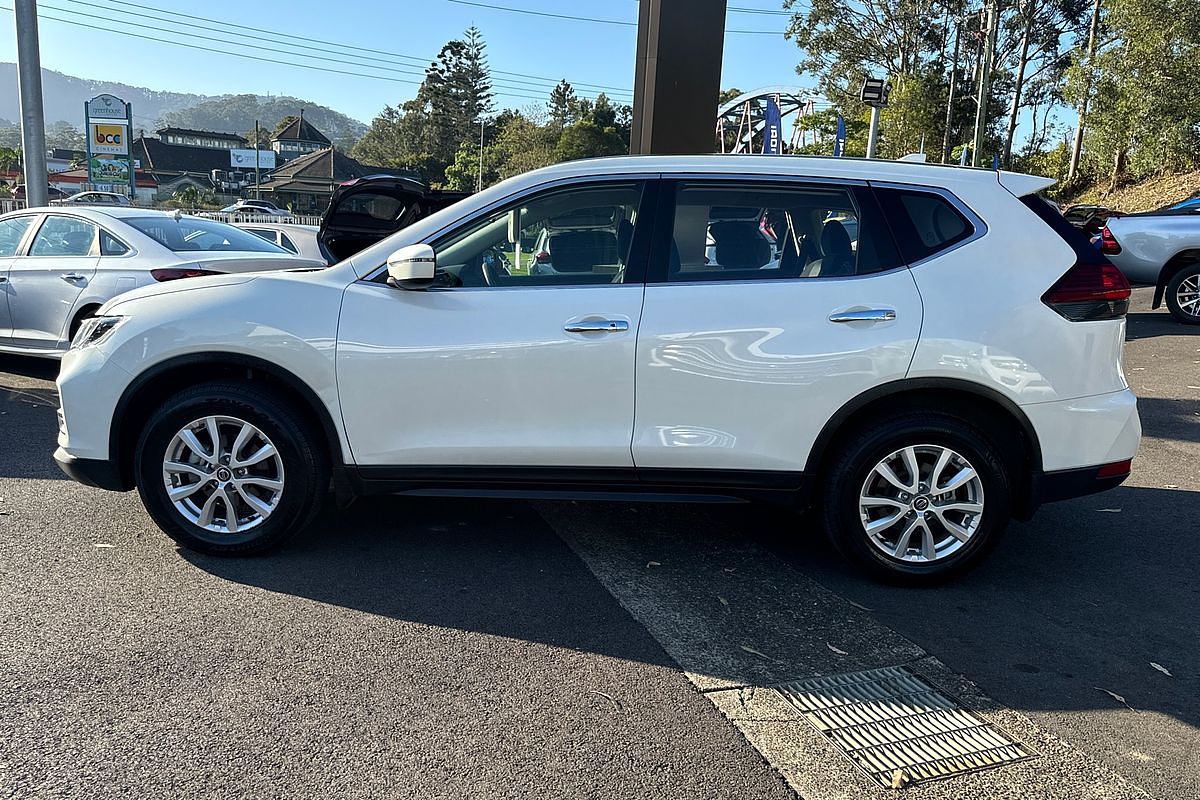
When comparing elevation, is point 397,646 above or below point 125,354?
below

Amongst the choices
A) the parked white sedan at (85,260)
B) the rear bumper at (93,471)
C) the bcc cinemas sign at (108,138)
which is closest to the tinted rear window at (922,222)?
the rear bumper at (93,471)

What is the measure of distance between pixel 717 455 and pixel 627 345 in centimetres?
62

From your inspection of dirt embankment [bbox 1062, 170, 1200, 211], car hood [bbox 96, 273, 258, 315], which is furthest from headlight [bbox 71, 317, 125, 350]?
dirt embankment [bbox 1062, 170, 1200, 211]

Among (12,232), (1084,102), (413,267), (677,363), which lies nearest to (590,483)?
(677,363)

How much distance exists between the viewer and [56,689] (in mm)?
3047

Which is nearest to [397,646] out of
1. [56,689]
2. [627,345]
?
[56,689]

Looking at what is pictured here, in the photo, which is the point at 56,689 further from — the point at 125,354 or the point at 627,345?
the point at 627,345

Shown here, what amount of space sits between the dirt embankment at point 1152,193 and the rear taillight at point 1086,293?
84.9 feet

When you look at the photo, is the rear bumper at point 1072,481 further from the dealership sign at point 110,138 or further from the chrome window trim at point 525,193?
the dealership sign at point 110,138

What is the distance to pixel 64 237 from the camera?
786 cm

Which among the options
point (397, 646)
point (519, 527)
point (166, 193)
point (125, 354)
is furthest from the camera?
point (166, 193)

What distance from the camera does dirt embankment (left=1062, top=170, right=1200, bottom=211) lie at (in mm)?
26703

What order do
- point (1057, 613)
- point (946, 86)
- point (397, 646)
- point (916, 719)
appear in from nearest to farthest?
point (916, 719) < point (397, 646) < point (1057, 613) < point (946, 86)

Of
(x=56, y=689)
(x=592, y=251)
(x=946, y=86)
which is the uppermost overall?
(x=946, y=86)
